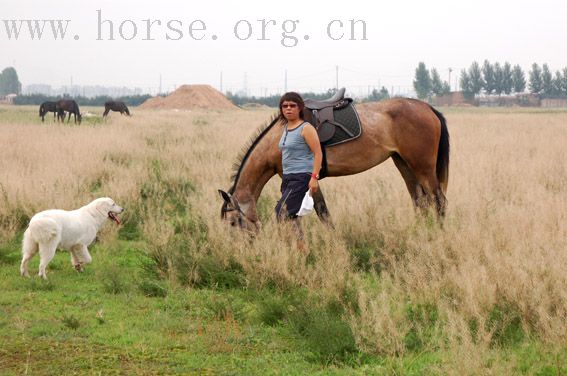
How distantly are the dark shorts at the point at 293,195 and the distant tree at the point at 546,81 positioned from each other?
13547cm

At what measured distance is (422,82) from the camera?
13762 cm

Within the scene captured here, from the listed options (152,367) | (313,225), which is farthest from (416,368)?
(313,225)

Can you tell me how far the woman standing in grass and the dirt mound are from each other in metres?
85.4

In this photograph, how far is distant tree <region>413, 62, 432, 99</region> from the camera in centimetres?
13700

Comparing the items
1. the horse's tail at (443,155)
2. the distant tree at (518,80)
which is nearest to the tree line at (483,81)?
the distant tree at (518,80)

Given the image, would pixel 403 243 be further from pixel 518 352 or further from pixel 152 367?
pixel 152 367

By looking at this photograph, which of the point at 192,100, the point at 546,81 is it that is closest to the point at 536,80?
the point at 546,81

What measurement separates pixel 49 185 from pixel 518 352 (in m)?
8.07

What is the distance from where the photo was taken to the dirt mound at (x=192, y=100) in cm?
9444

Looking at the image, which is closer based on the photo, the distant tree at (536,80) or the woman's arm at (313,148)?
the woman's arm at (313,148)

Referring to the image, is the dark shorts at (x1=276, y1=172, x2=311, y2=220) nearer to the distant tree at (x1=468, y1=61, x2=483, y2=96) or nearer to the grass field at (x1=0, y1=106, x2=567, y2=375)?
the grass field at (x1=0, y1=106, x2=567, y2=375)

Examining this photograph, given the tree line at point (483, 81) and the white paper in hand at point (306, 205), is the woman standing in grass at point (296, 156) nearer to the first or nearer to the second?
the white paper in hand at point (306, 205)

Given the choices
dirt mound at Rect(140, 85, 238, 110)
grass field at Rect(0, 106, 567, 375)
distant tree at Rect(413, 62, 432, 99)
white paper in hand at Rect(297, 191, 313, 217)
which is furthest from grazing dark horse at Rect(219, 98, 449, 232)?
distant tree at Rect(413, 62, 432, 99)

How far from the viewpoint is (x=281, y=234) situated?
7430mm
